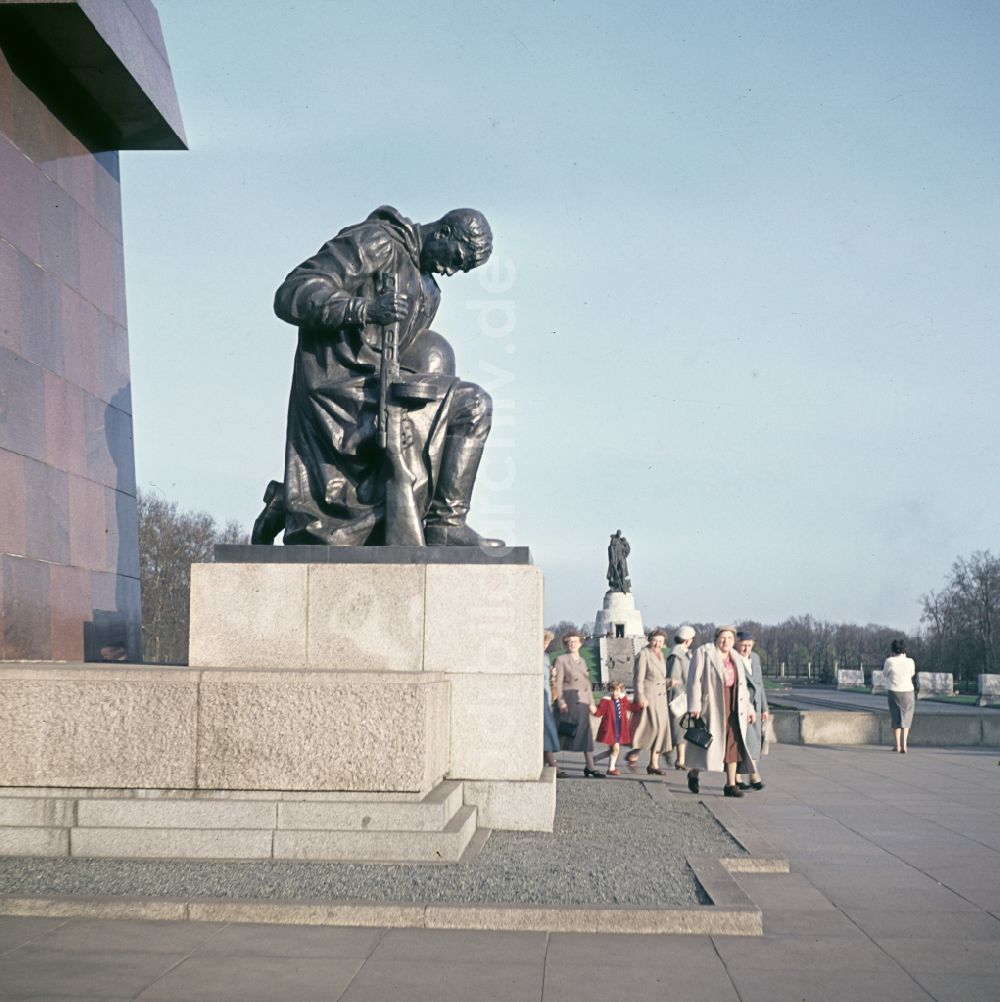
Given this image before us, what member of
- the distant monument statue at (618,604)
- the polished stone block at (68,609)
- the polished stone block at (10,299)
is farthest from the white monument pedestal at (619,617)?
the polished stone block at (10,299)

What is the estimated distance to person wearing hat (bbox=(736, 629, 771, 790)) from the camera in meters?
11.1

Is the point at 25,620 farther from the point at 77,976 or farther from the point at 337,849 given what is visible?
the point at 77,976

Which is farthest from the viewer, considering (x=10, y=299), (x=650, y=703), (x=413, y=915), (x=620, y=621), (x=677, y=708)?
(x=620, y=621)

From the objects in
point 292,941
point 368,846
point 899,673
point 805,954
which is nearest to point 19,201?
point 368,846

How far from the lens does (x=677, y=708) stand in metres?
12.1

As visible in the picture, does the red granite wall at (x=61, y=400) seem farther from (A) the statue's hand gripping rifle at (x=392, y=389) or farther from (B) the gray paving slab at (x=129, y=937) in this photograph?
(B) the gray paving slab at (x=129, y=937)

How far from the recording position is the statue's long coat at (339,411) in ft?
26.8

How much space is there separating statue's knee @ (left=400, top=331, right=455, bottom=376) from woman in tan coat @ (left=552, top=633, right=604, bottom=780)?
4.36 metres

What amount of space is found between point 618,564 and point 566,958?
55.3m

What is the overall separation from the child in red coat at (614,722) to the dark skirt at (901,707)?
17.4 feet

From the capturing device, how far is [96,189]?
1239 centimetres

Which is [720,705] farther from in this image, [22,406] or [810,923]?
[22,406]

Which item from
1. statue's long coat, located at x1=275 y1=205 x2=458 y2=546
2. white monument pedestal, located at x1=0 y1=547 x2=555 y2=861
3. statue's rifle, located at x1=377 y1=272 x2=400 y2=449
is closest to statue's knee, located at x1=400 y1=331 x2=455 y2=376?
statue's long coat, located at x1=275 y1=205 x2=458 y2=546

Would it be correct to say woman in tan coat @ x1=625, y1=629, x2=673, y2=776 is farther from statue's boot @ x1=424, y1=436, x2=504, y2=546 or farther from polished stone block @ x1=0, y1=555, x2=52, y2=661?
polished stone block @ x1=0, y1=555, x2=52, y2=661
